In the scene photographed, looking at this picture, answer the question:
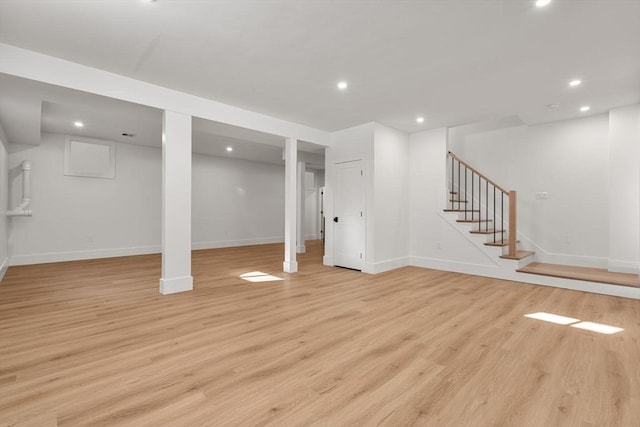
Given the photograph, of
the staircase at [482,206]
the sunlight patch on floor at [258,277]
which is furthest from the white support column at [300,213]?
the staircase at [482,206]

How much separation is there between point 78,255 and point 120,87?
4851 mm

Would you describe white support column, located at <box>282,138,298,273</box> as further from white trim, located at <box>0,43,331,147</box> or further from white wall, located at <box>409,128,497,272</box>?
white wall, located at <box>409,128,497,272</box>

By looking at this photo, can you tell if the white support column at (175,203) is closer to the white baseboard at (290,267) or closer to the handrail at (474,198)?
the white baseboard at (290,267)

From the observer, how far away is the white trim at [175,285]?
3.95 metres

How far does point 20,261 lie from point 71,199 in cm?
150

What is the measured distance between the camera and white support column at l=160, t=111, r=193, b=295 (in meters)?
3.95

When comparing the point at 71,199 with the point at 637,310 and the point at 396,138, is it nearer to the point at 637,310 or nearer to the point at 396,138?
the point at 396,138

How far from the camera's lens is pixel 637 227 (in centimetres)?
439

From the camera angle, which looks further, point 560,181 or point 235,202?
point 235,202

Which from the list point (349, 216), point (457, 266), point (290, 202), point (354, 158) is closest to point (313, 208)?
point (349, 216)

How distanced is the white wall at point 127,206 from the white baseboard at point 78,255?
1 cm

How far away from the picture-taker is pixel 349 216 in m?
5.82

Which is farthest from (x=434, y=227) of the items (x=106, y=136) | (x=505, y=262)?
(x=106, y=136)

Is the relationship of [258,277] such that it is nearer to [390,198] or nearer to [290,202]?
[290,202]
